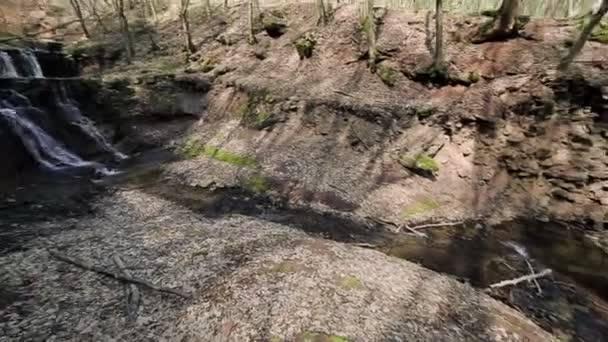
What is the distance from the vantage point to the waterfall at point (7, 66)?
19828 mm

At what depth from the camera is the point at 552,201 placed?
11766mm

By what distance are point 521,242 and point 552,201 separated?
2.32 meters

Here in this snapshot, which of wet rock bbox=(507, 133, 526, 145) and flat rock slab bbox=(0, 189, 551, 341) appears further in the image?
wet rock bbox=(507, 133, 526, 145)

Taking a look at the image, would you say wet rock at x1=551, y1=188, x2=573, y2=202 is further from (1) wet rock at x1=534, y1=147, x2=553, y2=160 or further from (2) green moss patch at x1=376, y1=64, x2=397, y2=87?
(2) green moss patch at x1=376, y1=64, x2=397, y2=87

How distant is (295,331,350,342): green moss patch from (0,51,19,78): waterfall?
71.2 ft

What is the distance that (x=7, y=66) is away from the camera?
20.1 metres

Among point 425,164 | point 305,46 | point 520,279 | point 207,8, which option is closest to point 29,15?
point 207,8

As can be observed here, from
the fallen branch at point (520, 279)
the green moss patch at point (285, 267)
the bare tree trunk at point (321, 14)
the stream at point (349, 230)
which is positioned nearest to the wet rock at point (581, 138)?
the stream at point (349, 230)

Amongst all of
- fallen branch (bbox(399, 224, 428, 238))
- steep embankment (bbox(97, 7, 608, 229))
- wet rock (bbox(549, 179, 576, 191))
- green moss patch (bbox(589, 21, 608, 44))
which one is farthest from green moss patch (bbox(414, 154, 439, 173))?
green moss patch (bbox(589, 21, 608, 44))

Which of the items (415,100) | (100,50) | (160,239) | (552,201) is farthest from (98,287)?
(100,50)

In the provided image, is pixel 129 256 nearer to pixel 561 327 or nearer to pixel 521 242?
pixel 561 327

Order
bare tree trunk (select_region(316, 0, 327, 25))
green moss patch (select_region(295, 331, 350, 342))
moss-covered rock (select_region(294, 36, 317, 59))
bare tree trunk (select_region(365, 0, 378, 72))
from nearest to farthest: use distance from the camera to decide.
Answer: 1. green moss patch (select_region(295, 331, 350, 342))
2. bare tree trunk (select_region(365, 0, 378, 72))
3. moss-covered rock (select_region(294, 36, 317, 59))
4. bare tree trunk (select_region(316, 0, 327, 25))

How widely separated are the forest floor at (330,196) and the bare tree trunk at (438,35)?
625 mm

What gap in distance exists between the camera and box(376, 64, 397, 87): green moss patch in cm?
1490
